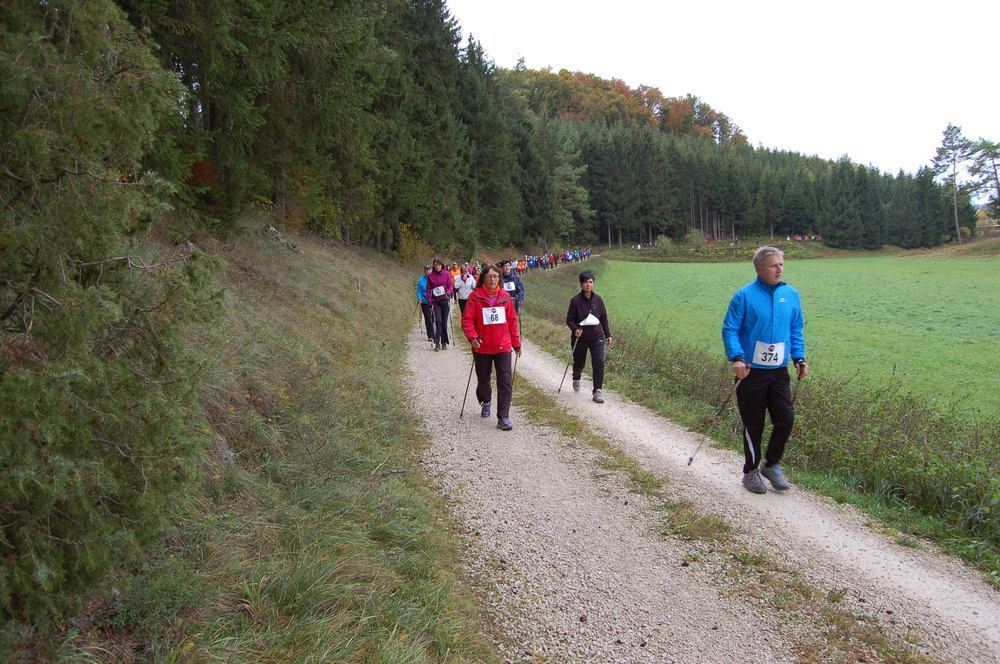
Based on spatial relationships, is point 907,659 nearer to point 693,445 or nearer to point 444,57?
point 693,445

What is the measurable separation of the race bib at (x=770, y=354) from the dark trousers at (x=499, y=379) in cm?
317

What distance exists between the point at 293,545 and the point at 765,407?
4417 millimetres

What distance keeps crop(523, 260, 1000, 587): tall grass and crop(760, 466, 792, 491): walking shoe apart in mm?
496

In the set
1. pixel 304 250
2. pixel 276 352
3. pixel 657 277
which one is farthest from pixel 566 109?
pixel 276 352

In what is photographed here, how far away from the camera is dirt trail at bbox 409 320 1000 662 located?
3451 mm

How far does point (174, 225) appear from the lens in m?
8.92

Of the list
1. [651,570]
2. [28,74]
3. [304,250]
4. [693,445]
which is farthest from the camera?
Answer: [304,250]

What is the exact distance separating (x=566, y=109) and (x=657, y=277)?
104 metres

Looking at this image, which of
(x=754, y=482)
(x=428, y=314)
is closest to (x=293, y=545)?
(x=754, y=482)

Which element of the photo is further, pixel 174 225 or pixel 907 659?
pixel 174 225

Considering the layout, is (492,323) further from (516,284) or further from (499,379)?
(516,284)

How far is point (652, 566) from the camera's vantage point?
4.19 metres

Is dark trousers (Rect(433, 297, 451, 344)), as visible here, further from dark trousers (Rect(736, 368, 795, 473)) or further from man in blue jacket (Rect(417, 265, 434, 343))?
dark trousers (Rect(736, 368, 795, 473))

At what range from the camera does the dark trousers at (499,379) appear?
7605mm
